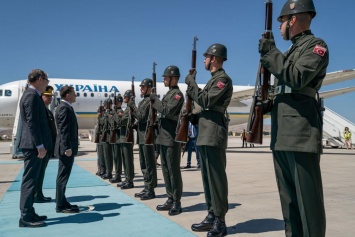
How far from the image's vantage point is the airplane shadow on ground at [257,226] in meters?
4.19

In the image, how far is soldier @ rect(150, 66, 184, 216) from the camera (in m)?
5.27

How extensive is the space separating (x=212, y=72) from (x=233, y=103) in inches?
807

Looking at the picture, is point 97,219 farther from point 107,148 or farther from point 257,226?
point 107,148

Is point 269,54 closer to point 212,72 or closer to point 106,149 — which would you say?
point 212,72

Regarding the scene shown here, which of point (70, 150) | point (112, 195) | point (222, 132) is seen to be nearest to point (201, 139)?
point (222, 132)

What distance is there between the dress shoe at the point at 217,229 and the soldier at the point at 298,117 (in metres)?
1.16

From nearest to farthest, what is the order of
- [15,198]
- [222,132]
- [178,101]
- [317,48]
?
[317,48] → [222,132] → [178,101] → [15,198]

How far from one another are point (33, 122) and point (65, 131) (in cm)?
87

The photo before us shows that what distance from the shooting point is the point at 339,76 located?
65.3 feet

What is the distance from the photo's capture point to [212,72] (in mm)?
4438

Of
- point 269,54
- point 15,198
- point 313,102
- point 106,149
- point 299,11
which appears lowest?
point 15,198

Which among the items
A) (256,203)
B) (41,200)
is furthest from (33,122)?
(256,203)

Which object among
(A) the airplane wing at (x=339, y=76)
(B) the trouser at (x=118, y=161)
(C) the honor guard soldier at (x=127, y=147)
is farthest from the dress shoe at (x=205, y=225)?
(A) the airplane wing at (x=339, y=76)

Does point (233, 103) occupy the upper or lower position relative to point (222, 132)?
upper
